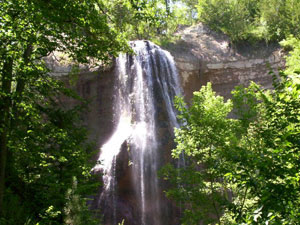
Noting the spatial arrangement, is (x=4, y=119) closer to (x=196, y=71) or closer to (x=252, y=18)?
(x=196, y=71)

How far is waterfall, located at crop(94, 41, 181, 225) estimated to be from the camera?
A: 15.0 m

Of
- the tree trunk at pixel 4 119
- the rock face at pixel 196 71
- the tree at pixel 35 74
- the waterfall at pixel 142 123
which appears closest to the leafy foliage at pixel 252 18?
the rock face at pixel 196 71

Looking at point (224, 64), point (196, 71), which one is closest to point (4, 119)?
point (196, 71)

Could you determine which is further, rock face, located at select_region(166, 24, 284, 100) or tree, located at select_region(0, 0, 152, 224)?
rock face, located at select_region(166, 24, 284, 100)

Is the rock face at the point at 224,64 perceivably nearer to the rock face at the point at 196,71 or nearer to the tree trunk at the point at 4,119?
the rock face at the point at 196,71

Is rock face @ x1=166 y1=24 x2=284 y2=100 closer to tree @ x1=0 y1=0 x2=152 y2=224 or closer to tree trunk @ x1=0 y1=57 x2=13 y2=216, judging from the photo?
tree @ x1=0 y1=0 x2=152 y2=224

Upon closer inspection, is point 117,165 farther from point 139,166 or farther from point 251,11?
point 251,11

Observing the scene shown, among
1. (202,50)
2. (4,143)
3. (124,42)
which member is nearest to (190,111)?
(124,42)

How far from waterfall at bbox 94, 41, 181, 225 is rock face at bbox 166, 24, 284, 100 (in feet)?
7.71

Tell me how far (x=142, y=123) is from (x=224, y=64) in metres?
8.98

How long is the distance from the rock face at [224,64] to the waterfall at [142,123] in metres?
2.35

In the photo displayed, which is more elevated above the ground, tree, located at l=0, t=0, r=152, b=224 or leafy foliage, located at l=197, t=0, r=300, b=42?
leafy foliage, located at l=197, t=0, r=300, b=42

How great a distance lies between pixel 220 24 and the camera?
25.4m

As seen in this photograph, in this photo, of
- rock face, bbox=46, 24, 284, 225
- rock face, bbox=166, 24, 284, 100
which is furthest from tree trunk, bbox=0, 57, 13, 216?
rock face, bbox=166, 24, 284, 100
